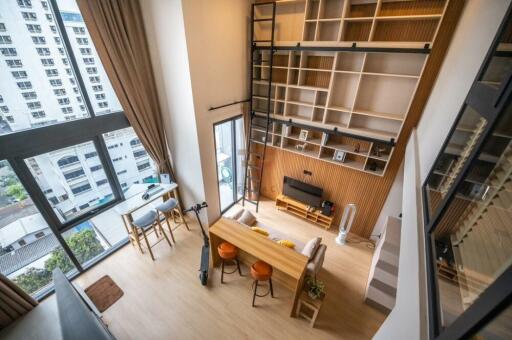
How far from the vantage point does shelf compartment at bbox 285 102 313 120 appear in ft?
13.6

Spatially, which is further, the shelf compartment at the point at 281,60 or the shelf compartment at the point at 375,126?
the shelf compartment at the point at 281,60

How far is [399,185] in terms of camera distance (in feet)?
12.2

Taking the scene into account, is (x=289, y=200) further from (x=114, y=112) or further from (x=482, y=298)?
(x=482, y=298)

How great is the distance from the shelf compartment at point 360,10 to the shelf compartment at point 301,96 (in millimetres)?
1262

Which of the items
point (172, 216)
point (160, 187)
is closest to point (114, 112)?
point (160, 187)

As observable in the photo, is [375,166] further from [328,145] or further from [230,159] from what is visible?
[230,159]

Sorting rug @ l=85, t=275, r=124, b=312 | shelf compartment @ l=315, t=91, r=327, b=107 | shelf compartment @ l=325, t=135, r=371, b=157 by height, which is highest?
shelf compartment @ l=315, t=91, r=327, b=107

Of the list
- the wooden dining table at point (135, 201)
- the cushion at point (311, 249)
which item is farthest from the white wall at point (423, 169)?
the wooden dining table at point (135, 201)

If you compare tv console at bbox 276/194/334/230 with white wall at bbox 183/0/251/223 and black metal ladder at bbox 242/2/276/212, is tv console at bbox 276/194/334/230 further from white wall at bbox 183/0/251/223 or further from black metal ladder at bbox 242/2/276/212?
white wall at bbox 183/0/251/223

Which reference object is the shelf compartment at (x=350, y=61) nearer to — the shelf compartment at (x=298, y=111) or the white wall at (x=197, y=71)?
the shelf compartment at (x=298, y=111)

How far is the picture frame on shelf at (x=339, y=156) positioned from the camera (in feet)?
12.9

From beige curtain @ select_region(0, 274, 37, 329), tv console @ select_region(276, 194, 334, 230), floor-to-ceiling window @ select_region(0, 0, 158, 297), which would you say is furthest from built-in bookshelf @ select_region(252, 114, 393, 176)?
beige curtain @ select_region(0, 274, 37, 329)

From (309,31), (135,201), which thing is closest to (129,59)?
(135,201)

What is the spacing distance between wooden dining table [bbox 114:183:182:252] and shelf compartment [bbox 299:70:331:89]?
3.26 metres
